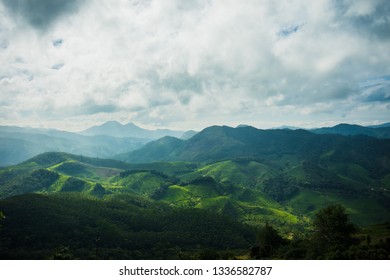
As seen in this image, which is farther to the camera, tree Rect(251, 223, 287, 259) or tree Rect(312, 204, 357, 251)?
tree Rect(251, 223, 287, 259)

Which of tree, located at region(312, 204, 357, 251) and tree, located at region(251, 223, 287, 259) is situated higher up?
tree, located at region(312, 204, 357, 251)

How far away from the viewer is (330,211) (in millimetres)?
94250

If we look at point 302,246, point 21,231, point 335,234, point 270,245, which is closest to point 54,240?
point 21,231

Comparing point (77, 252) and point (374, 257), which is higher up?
point (374, 257)

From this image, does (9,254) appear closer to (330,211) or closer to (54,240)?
(54,240)

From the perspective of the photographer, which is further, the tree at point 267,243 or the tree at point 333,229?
the tree at point 267,243

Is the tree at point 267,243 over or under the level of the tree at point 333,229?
under

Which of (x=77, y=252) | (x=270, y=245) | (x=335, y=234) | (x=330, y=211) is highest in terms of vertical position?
(x=330, y=211)

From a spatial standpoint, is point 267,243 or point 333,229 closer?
point 333,229

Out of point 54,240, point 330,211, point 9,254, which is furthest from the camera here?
point 54,240

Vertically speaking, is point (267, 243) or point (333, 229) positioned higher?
point (333, 229)
